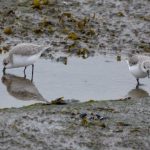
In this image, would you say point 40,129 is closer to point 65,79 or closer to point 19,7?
point 65,79

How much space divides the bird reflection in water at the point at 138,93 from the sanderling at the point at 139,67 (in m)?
0.47

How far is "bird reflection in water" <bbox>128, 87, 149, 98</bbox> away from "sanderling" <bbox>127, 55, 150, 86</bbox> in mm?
470

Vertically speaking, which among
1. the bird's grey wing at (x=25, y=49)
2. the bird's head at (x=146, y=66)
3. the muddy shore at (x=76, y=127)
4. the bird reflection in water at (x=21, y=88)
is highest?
the bird's grey wing at (x=25, y=49)

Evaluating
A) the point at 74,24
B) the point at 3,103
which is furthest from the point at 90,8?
the point at 3,103

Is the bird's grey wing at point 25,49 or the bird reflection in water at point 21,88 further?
the bird's grey wing at point 25,49

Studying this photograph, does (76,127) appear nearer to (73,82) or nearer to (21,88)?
(73,82)

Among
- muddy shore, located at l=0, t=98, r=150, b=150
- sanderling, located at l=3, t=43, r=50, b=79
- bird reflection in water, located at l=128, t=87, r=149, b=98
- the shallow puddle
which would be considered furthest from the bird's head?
muddy shore, located at l=0, t=98, r=150, b=150

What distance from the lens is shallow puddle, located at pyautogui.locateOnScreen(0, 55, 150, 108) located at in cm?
1223

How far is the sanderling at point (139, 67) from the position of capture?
44.0 ft

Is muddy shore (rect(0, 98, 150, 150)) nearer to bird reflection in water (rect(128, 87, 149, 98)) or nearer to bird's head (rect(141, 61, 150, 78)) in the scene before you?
bird reflection in water (rect(128, 87, 149, 98))

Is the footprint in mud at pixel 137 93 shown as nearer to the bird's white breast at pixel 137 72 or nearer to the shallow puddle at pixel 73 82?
the shallow puddle at pixel 73 82

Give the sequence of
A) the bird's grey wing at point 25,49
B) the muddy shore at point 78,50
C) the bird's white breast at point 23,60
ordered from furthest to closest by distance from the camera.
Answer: the bird's grey wing at point 25,49 → the bird's white breast at point 23,60 → the muddy shore at point 78,50

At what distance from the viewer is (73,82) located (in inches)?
507

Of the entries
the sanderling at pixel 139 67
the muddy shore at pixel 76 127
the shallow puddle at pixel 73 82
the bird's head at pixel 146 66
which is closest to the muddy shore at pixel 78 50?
the muddy shore at pixel 76 127
